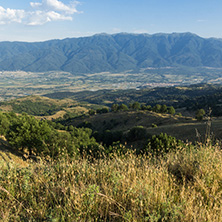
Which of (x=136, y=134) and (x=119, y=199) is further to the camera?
(x=136, y=134)

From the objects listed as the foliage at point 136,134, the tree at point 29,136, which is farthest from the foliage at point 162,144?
the tree at point 29,136

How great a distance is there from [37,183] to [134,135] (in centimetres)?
3964

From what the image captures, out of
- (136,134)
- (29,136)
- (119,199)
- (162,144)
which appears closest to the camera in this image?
(119,199)

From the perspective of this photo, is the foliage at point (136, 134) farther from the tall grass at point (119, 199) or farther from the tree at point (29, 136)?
the tall grass at point (119, 199)

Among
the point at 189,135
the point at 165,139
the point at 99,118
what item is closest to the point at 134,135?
the point at 189,135

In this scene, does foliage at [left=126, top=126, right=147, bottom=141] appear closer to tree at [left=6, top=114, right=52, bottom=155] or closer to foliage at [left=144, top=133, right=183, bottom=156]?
foliage at [left=144, top=133, right=183, bottom=156]

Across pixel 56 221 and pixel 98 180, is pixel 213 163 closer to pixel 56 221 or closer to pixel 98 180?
pixel 98 180

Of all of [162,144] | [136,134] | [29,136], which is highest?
[162,144]

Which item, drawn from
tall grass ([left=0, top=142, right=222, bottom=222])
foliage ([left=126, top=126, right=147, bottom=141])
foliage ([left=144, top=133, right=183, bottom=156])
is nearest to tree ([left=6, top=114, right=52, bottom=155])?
foliage ([left=126, top=126, right=147, bottom=141])

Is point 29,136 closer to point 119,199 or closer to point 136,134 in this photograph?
point 136,134

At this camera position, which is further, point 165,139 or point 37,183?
point 165,139

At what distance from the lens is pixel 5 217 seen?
3.94 metres

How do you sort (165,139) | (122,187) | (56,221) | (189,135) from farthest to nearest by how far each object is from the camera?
(189,135) < (165,139) < (122,187) < (56,221)

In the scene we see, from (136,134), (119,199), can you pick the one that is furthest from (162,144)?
(119,199)
